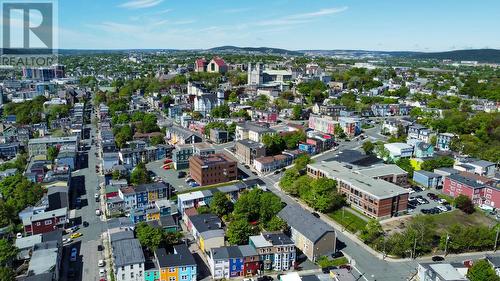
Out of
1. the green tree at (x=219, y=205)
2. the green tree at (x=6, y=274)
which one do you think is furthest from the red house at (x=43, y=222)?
the green tree at (x=219, y=205)

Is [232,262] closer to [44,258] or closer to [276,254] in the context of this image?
[276,254]

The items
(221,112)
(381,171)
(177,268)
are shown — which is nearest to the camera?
(177,268)

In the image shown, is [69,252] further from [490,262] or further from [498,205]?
[498,205]

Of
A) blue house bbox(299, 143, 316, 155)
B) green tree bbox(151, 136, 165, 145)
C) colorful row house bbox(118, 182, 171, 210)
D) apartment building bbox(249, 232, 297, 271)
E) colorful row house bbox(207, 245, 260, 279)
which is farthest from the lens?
green tree bbox(151, 136, 165, 145)

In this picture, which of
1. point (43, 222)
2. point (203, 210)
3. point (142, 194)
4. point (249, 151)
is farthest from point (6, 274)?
point (249, 151)

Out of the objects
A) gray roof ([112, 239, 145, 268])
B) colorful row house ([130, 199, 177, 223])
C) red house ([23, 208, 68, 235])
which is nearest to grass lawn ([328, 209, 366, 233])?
colorful row house ([130, 199, 177, 223])

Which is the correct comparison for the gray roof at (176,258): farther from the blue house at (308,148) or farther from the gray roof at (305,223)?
the blue house at (308,148)

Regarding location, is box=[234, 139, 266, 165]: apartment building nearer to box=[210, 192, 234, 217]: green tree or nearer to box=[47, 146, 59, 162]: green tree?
box=[210, 192, 234, 217]: green tree
